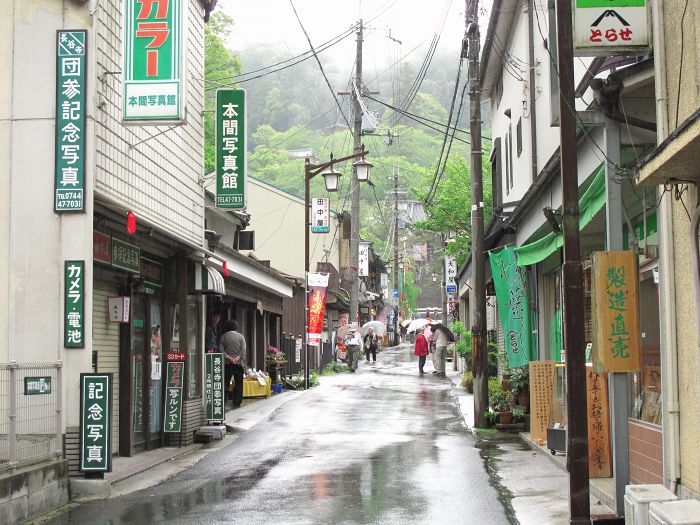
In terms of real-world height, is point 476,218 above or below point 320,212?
below

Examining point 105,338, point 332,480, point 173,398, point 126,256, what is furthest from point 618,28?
point 173,398

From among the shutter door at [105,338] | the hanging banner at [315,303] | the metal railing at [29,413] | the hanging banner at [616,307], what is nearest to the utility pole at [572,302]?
the hanging banner at [616,307]

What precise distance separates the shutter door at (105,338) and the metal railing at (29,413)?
6.85ft

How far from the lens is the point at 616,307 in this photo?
9320 mm

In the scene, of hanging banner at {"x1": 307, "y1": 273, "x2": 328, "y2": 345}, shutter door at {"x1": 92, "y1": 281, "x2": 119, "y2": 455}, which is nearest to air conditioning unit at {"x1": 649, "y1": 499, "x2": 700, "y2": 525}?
shutter door at {"x1": 92, "y1": 281, "x2": 119, "y2": 455}

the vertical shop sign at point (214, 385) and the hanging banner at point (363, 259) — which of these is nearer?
the vertical shop sign at point (214, 385)

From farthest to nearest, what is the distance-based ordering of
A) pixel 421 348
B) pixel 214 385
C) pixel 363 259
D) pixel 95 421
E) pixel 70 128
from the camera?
pixel 363 259 → pixel 421 348 → pixel 214 385 → pixel 70 128 → pixel 95 421

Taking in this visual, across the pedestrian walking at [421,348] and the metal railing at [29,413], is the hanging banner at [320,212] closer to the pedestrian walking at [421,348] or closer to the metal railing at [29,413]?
the pedestrian walking at [421,348]

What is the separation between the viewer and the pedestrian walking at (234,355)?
827 inches

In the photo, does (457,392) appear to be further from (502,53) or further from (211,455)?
(211,455)

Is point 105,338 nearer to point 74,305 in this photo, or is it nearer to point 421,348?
point 74,305

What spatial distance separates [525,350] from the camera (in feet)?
54.4

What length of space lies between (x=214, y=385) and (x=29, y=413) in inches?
277

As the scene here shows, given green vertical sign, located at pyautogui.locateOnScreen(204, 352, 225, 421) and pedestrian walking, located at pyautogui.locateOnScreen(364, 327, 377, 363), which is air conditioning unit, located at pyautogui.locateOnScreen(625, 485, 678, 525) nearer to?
green vertical sign, located at pyautogui.locateOnScreen(204, 352, 225, 421)
